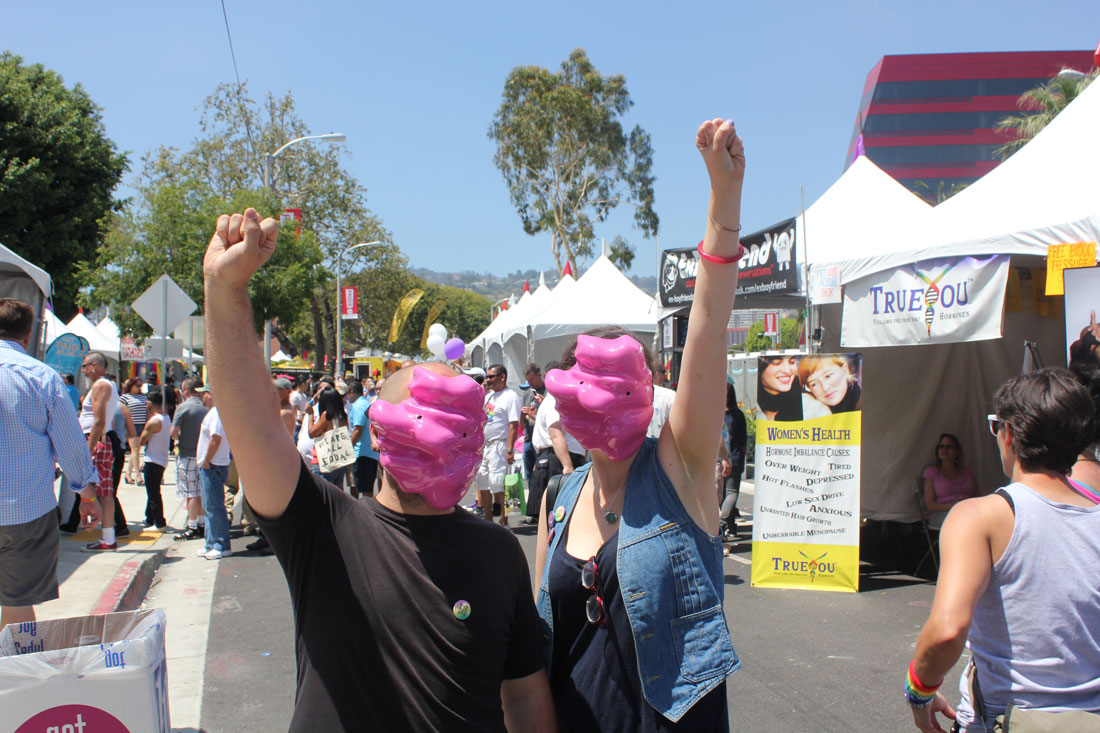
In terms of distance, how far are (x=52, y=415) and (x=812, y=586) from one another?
19.4 ft

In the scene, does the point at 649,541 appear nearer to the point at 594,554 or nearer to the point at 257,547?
the point at 594,554

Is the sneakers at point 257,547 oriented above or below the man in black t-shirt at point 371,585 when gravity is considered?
below

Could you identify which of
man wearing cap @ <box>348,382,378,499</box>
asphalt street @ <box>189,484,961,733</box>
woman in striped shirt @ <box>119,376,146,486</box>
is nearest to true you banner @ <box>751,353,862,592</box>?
asphalt street @ <box>189,484,961,733</box>

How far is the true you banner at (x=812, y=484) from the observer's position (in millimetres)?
6984

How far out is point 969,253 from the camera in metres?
6.07

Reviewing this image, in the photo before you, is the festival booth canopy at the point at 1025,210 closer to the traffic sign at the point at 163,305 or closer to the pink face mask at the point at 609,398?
the pink face mask at the point at 609,398

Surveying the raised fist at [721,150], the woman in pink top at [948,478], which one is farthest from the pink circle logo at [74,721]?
the woman in pink top at [948,478]

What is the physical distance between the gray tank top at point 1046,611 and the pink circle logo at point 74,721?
224 cm

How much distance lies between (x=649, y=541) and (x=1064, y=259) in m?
4.81

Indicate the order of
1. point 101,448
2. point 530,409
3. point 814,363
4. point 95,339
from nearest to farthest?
point 814,363 → point 101,448 → point 530,409 → point 95,339

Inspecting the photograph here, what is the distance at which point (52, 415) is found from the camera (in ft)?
13.3

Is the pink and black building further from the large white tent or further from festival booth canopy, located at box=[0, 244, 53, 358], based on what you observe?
festival booth canopy, located at box=[0, 244, 53, 358]

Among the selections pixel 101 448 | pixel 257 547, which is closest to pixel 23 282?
pixel 101 448

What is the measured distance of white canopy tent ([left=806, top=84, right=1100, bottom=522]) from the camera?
5801 mm
